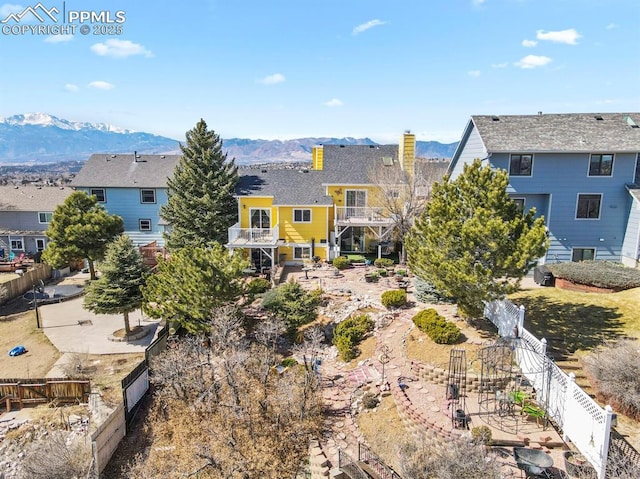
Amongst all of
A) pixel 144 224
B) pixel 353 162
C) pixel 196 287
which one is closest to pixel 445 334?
pixel 196 287

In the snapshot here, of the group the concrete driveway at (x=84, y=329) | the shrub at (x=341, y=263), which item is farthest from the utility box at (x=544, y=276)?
the concrete driveway at (x=84, y=329)

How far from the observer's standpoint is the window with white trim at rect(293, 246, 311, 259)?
31016 mm

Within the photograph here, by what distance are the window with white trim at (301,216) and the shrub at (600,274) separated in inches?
625

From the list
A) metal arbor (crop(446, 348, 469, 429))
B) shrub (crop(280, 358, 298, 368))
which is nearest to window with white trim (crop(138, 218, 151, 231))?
shrub (crop(280, 358, 298, 368))

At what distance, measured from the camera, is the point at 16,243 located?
3884 centimetres

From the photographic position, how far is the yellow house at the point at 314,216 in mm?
29922

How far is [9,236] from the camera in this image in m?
38.4

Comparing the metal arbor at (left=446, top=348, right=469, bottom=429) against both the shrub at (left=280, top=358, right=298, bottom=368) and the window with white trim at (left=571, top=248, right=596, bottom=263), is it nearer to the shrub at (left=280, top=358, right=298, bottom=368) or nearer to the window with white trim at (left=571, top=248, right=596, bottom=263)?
the shrub at (left=280, top=358, right=298, bottom=368)

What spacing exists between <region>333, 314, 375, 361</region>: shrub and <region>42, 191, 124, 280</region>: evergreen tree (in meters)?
19.4

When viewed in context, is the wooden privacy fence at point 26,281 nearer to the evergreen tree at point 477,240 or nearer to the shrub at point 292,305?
the shrub at point 292,305

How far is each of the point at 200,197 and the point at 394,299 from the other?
17682mm

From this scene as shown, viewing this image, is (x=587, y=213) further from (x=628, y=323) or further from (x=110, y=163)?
(x=110, y=163)

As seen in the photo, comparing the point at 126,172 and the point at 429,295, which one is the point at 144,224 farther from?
the point at 429,295

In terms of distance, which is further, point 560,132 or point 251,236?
point 251,236
